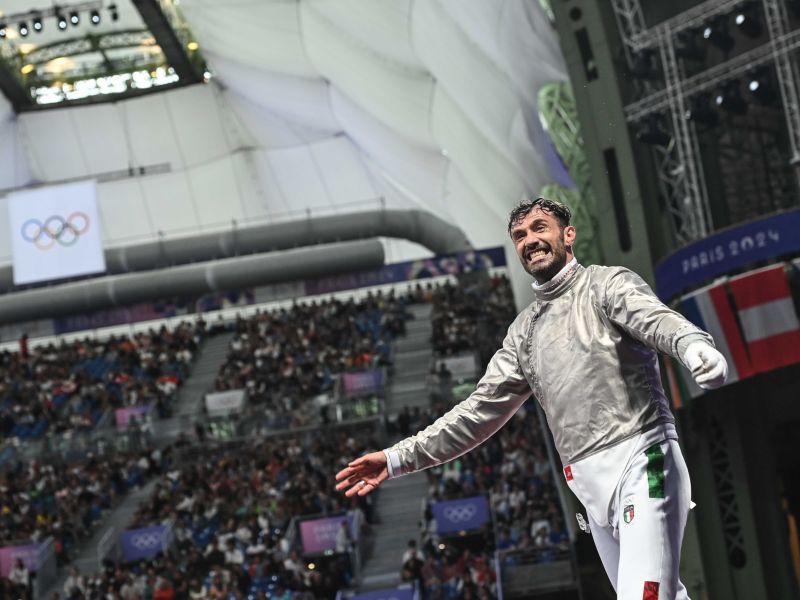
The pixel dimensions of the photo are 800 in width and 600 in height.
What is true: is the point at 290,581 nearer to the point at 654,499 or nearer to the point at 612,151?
the point at 612,151

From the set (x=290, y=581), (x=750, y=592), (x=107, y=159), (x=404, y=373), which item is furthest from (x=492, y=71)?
(x=107, y=159)

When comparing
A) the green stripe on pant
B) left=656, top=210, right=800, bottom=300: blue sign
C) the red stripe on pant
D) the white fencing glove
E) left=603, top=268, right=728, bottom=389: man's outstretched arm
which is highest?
left=656, top=210, right=800, bottom=300: blue sign

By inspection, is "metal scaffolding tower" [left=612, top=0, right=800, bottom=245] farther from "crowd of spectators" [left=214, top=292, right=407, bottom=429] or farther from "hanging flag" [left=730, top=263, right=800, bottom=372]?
"crowd of spectators" [left=214, top=292, right=407, bottom=429]

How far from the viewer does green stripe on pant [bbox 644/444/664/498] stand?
4090mm

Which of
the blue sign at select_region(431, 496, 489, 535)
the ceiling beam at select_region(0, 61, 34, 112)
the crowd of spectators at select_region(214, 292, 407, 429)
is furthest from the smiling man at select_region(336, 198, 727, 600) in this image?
the ceiling beam at select_region(0, 61, 34, 112)

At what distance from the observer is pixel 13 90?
43.4m

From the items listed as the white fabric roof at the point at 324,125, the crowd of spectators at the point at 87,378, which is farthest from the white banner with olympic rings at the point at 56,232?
the white fabric roof at the point at 324,125

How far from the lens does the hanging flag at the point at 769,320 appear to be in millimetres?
15148

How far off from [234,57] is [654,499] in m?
37.5

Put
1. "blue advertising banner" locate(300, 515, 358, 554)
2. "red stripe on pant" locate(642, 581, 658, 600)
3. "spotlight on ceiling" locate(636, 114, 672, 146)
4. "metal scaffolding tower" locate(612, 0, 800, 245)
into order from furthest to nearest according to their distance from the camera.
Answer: "blue advertising banner" locate(300, 515, 358, 554)
"spotlight on ceiling" locate(636, 114, 672, 146)
"metal scaffolding tower" locate(612, 0, 800, 245)
"red stripe on pant" locate(642, 581, 658, 600)

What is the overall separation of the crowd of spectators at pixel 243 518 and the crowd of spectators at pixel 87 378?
5.39 meters

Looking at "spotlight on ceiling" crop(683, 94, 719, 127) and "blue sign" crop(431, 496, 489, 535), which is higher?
"spotlight on ceiling" crop(683, 94, 719, 127)

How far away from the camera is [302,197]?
45.5 m

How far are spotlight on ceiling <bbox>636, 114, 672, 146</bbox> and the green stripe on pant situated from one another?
13.7m
